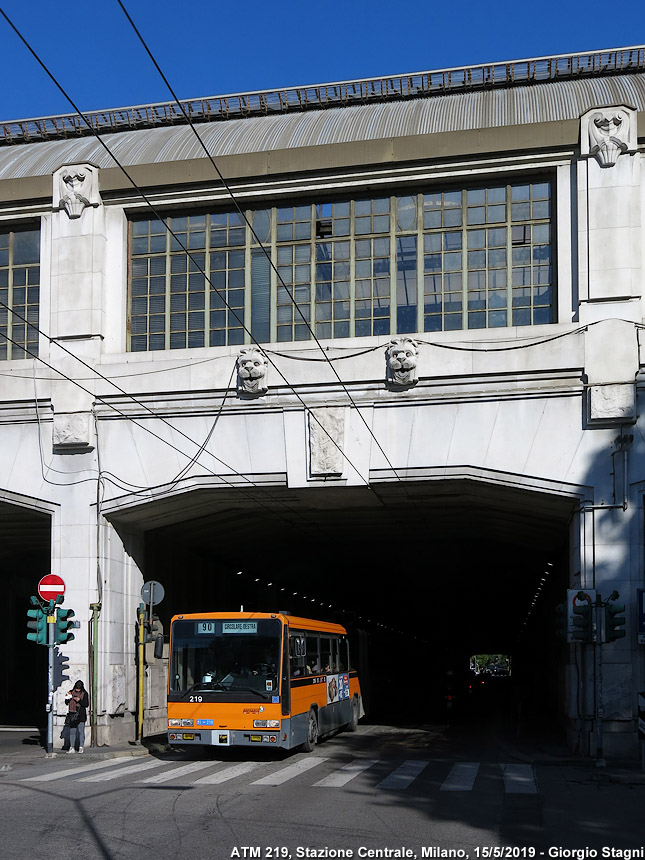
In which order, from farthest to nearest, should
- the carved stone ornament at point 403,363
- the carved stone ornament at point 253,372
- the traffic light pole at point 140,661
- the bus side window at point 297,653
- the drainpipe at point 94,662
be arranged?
the traffic light pole at point 140,661, the carved stone ornament at point 253,372, the drainpipe at point 94,662, the carved stone ornament at point 403,363, the bus side window at point 297,653

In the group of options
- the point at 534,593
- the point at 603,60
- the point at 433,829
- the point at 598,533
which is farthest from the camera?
the point at 534,593

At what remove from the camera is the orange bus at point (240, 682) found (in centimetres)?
2036

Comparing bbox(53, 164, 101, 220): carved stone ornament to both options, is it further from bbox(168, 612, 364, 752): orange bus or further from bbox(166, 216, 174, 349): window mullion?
bbox(168, 612, 364, 752): orange bus

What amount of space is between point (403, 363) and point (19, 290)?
9837mm

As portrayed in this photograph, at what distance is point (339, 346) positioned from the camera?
2459 cm

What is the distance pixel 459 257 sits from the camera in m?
25.0

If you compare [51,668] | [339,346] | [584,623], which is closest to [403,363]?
[339,346]

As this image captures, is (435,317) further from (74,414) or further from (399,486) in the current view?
(74,414)

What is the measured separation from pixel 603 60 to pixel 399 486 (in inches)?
548

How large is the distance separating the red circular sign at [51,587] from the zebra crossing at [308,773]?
407 cm

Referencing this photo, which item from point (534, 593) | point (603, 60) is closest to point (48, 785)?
point (603, 60)

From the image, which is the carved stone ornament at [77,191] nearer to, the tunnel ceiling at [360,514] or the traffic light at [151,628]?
the tunnel ceiling at [360,514]

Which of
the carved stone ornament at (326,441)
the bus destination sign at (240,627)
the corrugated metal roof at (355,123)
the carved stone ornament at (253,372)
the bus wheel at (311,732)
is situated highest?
the corrugated metal roof at (355,123)

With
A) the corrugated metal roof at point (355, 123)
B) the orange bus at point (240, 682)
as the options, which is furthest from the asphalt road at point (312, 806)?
the corrugated metal roof at point (355, 123)
